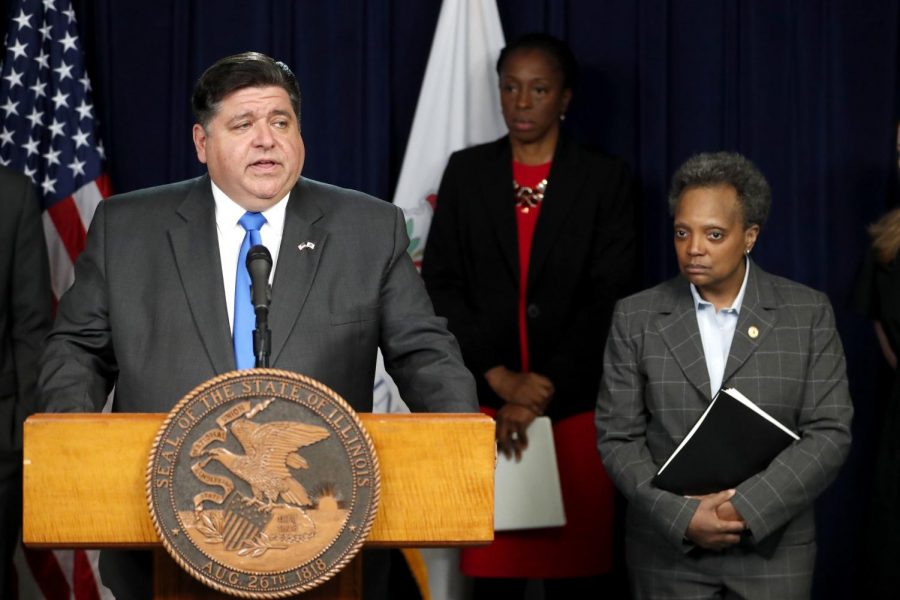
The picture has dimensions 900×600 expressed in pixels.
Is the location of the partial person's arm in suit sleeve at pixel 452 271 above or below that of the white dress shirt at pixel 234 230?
below

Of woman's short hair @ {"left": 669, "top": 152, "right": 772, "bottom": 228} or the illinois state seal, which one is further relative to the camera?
woman's short hair @ {"left": 669, "top": 152, "right": 772, "bottom": 228}

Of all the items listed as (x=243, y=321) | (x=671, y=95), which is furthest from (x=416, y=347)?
(x=671, y=95)

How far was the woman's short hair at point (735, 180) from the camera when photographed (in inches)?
146

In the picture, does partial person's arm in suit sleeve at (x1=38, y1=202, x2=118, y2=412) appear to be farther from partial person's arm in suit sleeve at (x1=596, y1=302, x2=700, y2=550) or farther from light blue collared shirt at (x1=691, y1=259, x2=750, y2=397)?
light blue collared shirt at (x1=691, y1=259, x2=750, y2=397)

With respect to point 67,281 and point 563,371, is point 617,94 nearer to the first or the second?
point 563,371

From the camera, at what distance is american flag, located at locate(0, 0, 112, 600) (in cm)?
469

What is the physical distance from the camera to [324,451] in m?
1.97

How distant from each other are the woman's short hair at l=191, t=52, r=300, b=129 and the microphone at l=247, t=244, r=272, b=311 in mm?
518

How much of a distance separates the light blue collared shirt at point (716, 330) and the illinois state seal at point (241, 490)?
183 cm

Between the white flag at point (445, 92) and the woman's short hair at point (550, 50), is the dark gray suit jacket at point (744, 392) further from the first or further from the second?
the white flag at point (445, 92)

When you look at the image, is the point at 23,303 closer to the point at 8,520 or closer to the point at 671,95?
the point at 8,520

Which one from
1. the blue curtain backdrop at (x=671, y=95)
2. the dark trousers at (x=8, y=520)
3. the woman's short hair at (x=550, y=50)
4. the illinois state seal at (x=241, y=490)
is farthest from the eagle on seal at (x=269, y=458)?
the blue curtain backdrop at (x=671, y=95)

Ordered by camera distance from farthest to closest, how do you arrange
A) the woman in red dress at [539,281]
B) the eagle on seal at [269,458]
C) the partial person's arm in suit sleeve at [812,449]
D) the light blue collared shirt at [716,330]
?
the woman in red dress at [539,281] < the light blue collared shirt at [716,330] < the partial person's arm in suit sleeve at [812,449] < the eagle on seal at [269,458]

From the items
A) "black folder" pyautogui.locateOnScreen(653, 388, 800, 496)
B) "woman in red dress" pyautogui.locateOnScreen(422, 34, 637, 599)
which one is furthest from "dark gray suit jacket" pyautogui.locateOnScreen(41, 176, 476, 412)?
"woman in red dress" pyautogui.locateOnScreen(422, 34, 637, 599)
